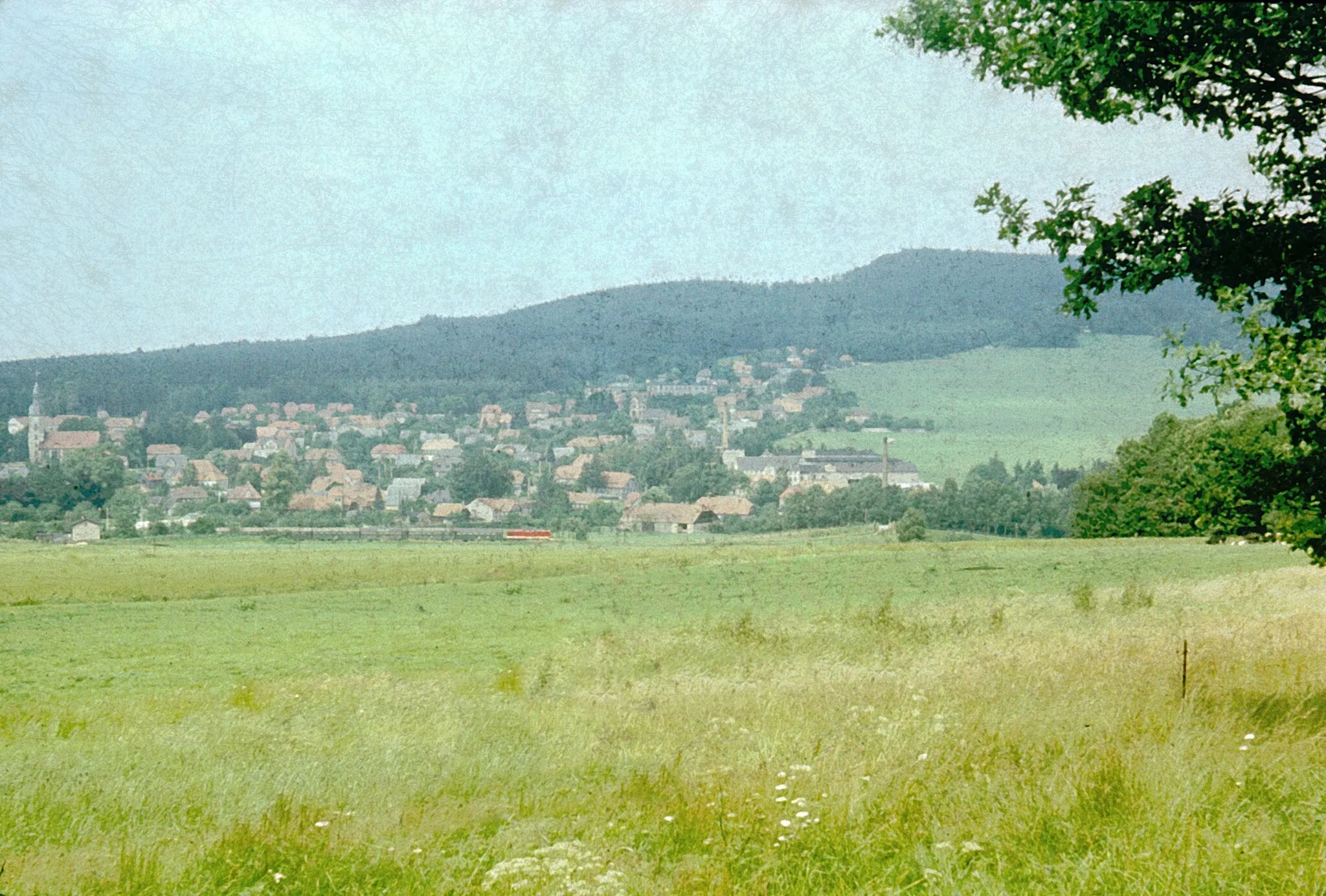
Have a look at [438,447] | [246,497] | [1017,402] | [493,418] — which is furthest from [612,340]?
[246,497]

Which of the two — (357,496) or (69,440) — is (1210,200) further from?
(357,496)

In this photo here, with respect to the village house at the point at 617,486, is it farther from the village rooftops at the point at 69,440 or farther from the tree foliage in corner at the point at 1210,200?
the tree foliage in corner at the point at 1210,200

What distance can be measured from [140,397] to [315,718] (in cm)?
7466

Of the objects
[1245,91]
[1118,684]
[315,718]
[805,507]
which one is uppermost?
[1245,91]

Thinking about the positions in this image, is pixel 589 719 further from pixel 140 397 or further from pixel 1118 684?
pixel 140 397

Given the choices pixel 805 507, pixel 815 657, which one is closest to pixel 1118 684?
pixel 815 657

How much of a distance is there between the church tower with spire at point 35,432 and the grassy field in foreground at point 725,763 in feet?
70.5

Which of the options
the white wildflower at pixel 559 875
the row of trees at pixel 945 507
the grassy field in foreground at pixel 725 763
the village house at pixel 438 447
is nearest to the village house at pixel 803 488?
the row of trees at pixel 945 507

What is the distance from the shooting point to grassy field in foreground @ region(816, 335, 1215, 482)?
93.9 meters

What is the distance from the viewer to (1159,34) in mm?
8227

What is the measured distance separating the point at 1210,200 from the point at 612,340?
466ft

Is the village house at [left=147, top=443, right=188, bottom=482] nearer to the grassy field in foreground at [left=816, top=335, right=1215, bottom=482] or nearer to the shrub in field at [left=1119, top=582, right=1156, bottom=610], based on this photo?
the grassy field in foreground at [left=816, top=335, right=1215, bottom=482]

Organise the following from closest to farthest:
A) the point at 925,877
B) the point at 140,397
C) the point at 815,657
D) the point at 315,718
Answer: the point at 925,877
the point at 315,718
the point at 815,657
the point at 140,397

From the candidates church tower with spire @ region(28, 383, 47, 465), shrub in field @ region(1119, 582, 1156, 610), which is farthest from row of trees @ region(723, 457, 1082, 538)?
church tower with spire @ region(28, 383, 47, 465)
